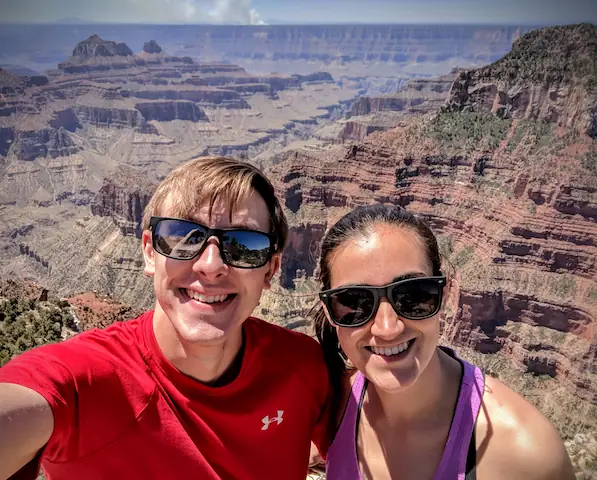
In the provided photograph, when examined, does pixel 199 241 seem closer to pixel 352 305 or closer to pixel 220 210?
pixel 220 210

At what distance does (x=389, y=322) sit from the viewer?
12.5 feet

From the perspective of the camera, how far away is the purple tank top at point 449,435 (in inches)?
150

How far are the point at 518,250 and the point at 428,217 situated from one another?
432 inches

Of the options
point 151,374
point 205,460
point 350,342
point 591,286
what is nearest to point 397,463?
point 350,342

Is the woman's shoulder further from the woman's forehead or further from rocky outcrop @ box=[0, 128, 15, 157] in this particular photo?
rocky outcrop @ box=[0, 128, 15, 157]

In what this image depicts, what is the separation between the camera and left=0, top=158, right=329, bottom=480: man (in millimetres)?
3295

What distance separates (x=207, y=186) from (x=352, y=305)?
146cm

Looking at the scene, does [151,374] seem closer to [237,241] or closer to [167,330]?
[167,330]

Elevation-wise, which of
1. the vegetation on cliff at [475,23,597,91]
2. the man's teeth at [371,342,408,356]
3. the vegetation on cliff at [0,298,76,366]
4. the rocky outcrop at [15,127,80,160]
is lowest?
the rocky outcrop at [15,127,80,160]

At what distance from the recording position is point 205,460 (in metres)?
3.71

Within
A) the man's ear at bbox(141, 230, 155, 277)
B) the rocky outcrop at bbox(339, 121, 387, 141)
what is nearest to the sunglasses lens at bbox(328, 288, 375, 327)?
the man's ear at bbox(141, 230, 155, 277)

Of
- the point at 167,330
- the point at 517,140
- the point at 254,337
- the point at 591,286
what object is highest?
the point at 167,330

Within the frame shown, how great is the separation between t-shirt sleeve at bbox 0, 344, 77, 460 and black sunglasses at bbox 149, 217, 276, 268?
1059 mm

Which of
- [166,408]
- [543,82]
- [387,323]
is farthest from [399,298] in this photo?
[543,82]
